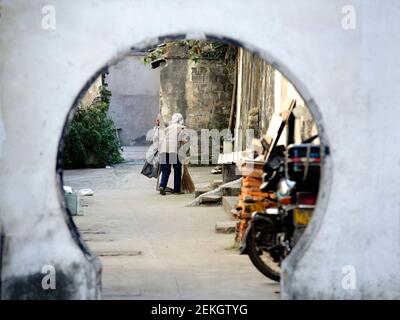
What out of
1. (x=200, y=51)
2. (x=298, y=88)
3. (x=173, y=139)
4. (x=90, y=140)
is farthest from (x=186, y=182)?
(x=298, y=88)

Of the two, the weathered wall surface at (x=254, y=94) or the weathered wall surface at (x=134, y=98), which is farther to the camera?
the weathered wall surface at (x=134, y=98)

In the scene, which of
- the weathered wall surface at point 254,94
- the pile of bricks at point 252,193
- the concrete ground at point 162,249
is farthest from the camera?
the weathered wall surface at point 254,94

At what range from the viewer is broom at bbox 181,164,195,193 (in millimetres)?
16044

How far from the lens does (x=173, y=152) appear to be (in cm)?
1570

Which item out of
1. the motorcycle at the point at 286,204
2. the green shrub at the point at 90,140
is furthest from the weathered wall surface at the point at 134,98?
the motorcycle at the point at 286,204

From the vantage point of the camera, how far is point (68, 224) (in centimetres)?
586

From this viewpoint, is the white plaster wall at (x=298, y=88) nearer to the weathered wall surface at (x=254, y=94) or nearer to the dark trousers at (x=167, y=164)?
the weathered wall surface at (x=254, y=94)

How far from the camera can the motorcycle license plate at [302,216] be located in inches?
263

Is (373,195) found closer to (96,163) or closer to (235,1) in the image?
(235,1)

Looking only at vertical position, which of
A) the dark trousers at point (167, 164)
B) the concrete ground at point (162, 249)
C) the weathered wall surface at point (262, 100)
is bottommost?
the concrete ground at point (162, 249)

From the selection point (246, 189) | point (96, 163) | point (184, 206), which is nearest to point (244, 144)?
point (184, 206)

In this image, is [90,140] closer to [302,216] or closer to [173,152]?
[173,152]

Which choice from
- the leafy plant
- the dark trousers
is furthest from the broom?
the leafy plant

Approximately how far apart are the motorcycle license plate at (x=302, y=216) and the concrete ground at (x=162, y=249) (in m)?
0.69
